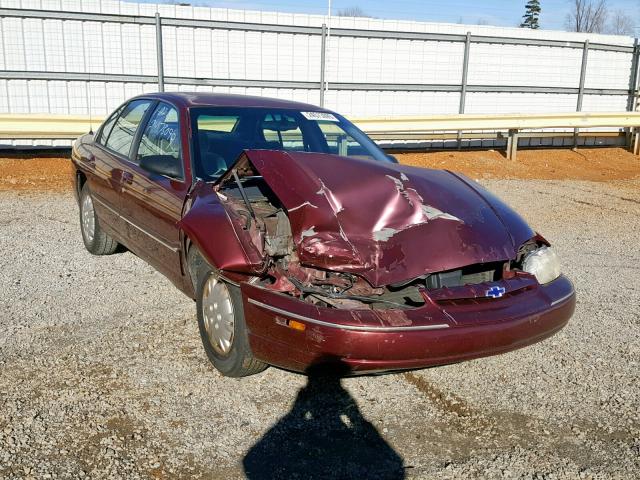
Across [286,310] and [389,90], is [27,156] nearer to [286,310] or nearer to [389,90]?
[389,90]

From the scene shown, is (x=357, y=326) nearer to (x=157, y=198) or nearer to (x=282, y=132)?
(x=157, y=198)

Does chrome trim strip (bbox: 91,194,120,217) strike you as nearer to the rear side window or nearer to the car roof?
the car roof

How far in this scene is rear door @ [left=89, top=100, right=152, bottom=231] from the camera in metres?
5.39

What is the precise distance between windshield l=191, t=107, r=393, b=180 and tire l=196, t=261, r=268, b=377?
887 millimetres

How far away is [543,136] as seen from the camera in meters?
16.1

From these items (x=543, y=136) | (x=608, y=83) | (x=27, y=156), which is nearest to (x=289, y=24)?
(x=27, y=156)

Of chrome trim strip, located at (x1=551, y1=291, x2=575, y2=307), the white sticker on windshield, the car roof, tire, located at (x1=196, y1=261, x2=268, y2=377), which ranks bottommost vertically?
tire, located at (x1=196, y1=261, x2=268, y2=377)

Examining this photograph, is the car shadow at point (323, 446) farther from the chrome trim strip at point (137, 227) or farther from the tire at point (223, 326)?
the chrome trim strip at point (137, 227)

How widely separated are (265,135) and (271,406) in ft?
7.59

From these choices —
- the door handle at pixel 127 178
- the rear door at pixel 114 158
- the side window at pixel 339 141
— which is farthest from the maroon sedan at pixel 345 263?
the side window at pixel 339 141

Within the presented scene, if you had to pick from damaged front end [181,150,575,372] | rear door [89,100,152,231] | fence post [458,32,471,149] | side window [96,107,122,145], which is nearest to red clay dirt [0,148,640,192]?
fence post [458,32,471,149]

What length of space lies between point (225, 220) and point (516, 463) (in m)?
2.00

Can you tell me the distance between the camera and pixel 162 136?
5.03 meters

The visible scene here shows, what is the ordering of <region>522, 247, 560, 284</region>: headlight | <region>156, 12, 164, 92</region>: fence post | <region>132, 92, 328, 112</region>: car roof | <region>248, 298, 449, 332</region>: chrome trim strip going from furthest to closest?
<region>156, 12, 164, 92</region>: fence post
<region>132, 92, 328, 112</region>: car roof
<region>522, 247, 560, 284</region>: headlight
<region>248, 298, 449, 332</region>: chrome trim strip
